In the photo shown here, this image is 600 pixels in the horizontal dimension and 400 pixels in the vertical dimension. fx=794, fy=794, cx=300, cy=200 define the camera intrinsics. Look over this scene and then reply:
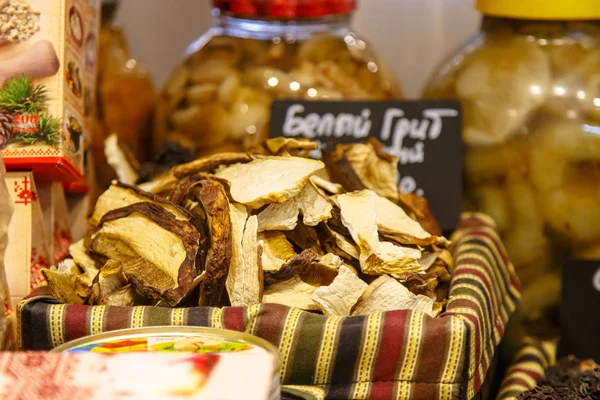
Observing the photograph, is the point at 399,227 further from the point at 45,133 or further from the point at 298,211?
the point at 45,133

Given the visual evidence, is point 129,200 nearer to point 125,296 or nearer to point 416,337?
point 125,296

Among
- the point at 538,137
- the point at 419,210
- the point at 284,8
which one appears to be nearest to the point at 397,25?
the point at 284,8

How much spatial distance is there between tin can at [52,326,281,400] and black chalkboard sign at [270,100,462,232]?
0.44m

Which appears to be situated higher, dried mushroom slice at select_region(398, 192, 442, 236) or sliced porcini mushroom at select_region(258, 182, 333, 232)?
sliced porcini mushroom at select_region(258, 182, 333, 232)

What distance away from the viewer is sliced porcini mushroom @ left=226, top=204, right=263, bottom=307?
2.11 feet

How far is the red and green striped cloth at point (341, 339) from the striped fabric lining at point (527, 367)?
0.60 ft

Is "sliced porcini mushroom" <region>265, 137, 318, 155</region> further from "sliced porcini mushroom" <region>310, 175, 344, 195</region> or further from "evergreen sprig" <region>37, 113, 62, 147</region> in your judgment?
"evergreen sprig" <region>37, 113, 62, 147</region>

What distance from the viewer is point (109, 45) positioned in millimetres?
1136

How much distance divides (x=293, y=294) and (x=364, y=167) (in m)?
0.21

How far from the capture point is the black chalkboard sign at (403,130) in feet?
3.10

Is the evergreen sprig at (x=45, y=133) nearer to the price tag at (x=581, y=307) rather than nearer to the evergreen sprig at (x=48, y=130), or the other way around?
the evergreen sprig at (x=48, y=130)

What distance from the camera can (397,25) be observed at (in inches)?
51.2

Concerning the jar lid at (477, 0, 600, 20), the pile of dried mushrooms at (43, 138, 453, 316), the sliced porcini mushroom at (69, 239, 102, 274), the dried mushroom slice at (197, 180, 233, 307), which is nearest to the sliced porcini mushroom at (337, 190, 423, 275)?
the pile of dried mushrooms at (43, 138, 453, 316)

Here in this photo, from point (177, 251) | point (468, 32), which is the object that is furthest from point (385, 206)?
point (468, 32)
